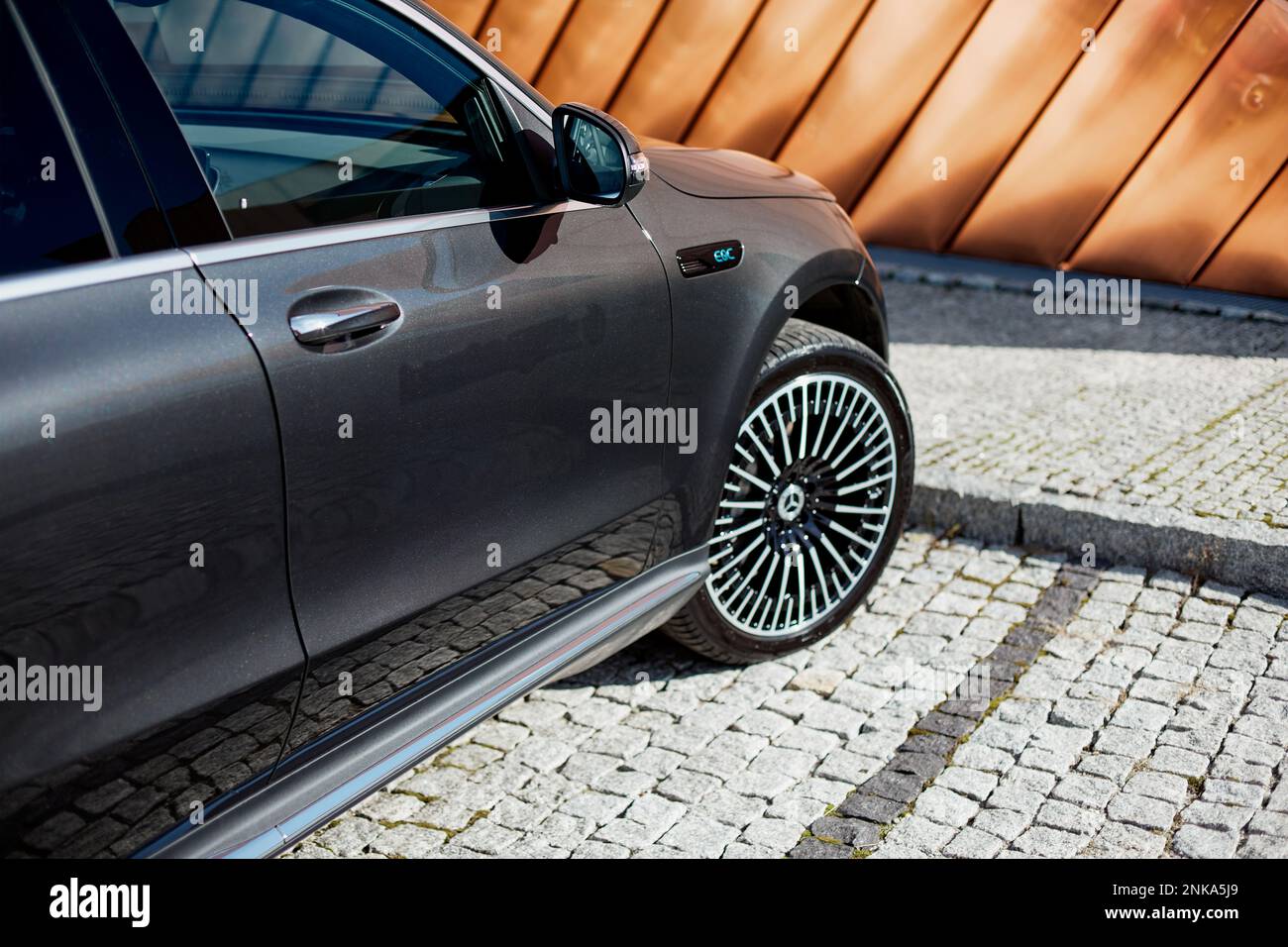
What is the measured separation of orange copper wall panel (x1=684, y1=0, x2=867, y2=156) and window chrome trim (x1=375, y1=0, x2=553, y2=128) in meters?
4.79

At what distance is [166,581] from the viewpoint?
208 centimetres

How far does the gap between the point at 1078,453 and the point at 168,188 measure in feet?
12.6

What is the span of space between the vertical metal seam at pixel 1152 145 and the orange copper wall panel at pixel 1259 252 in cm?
61

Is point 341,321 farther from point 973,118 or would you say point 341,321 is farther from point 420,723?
point 973,118

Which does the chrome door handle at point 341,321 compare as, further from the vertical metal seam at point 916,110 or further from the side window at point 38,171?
the vertical metal seam at point 916,110

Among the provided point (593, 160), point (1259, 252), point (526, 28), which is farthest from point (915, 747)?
point (526, 28)

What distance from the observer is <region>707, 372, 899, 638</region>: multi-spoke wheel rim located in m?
3.57

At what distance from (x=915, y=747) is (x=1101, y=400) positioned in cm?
280

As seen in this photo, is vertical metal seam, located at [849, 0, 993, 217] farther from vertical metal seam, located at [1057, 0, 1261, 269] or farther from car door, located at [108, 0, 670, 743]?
car door, located at [108, 0, 670, 743]

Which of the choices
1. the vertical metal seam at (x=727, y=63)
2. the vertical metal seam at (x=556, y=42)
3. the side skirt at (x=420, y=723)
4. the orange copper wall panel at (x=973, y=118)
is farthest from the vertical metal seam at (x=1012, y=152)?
the side skirt at (x=420, y=723)

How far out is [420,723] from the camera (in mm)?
2629

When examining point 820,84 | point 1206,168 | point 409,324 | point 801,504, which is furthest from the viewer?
point 820,84

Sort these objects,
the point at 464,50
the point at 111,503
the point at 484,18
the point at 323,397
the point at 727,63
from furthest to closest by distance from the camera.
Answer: the point at 484,18
the point at 727,63
the point at 464,50
the point at 323,397
the point at 111,503
